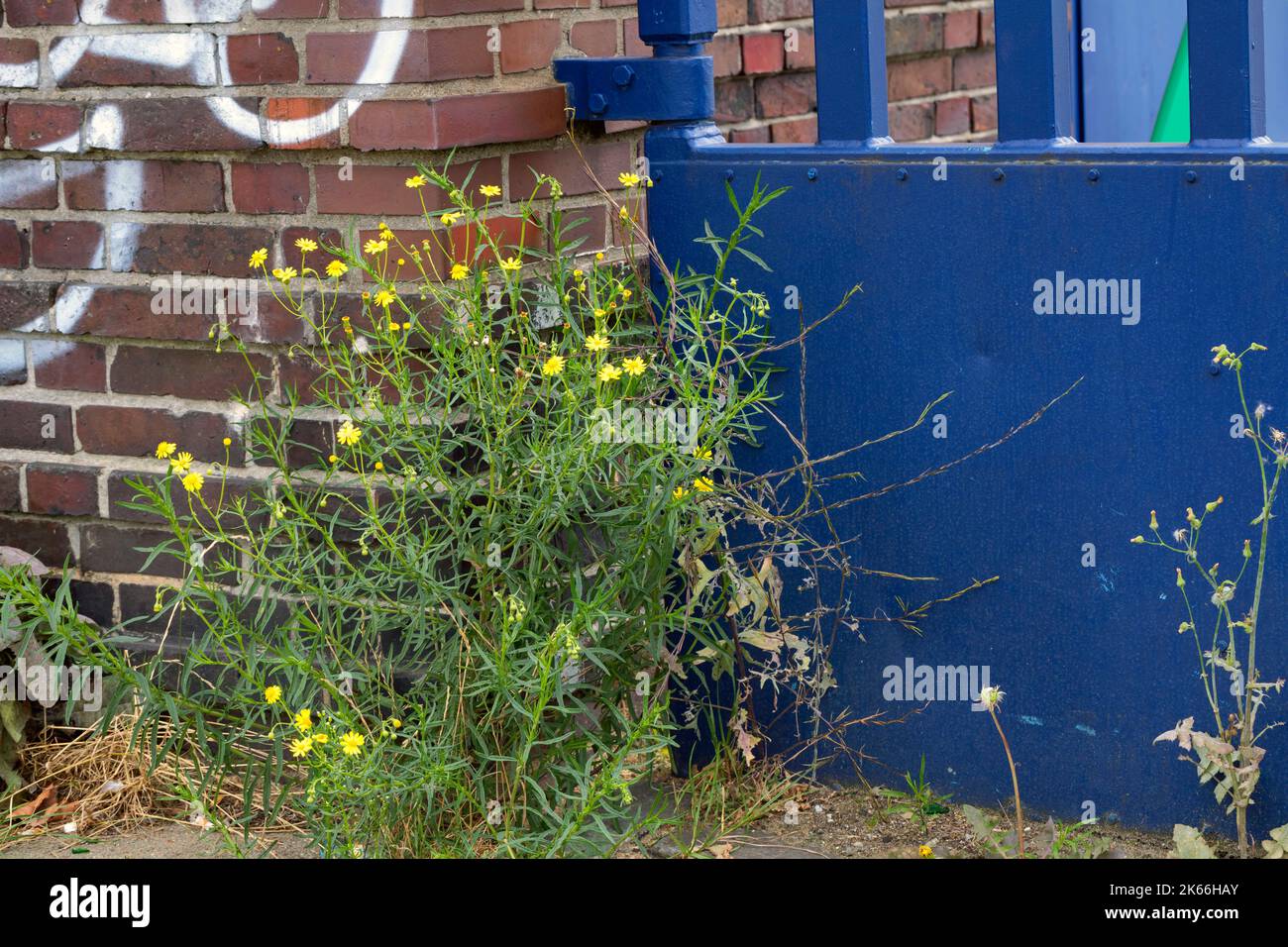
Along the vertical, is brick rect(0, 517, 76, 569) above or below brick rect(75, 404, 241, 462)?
below

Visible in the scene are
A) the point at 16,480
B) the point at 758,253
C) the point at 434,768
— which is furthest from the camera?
the point at 16,480

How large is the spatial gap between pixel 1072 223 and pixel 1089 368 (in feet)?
0.81

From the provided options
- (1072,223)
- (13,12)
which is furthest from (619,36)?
(13,12)

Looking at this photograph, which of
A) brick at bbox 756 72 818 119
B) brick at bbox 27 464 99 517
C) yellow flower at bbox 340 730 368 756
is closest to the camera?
yellow flower at bbox 340 730 368 756

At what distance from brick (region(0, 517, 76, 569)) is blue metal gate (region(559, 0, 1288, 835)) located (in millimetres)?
1363

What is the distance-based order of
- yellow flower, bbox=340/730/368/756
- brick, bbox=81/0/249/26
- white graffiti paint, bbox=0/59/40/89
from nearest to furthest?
yellow flower, bbox=340/730/368/756, brick, bbox=81/0/249/26, white graffiti paint, bbox=0/59/40/89

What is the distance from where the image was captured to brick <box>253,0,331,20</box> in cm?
268

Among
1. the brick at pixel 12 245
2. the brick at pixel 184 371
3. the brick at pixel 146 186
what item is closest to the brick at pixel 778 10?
the brick at pixel 146 186

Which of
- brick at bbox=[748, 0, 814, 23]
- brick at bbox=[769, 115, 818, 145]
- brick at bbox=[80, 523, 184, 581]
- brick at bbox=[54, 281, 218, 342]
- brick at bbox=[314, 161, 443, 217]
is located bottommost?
brick at bbox=[80, 523, 184, 581]

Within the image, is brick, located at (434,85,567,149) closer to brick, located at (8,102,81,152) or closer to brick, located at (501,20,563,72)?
brick, located at (501,20,563,72)

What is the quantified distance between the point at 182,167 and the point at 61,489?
72 centimetres

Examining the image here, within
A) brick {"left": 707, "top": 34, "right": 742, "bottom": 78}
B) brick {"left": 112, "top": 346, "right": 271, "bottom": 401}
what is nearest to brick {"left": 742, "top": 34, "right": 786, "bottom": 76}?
brick {"left": 707, "top": 34, "right": 742, "bottom": 78}

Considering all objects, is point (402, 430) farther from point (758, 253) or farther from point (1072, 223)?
point (1072, 223)
